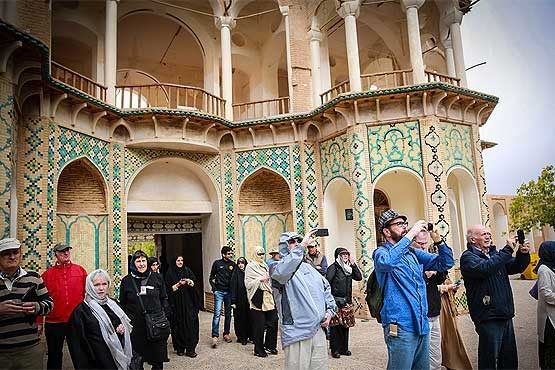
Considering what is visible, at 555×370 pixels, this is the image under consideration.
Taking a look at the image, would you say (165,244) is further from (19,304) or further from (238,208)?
(19,304)

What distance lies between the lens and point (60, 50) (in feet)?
44.8

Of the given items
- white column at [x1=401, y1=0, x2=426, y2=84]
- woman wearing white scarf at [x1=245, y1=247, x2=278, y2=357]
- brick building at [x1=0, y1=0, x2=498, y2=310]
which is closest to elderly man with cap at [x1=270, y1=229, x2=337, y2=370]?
woman wearing white scarf at [x1=245, y1=247, x2=278, y2=357]

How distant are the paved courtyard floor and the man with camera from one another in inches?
68.4

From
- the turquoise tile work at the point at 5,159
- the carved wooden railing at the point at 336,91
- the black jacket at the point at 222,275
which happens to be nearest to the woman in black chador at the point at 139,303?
the turquoise tile work at the point at 5,159

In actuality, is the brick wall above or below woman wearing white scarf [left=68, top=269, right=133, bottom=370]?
above

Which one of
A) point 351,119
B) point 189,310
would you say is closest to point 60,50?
point 351,119

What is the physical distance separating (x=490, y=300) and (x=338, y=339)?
124 inches

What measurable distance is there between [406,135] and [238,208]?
512 cm

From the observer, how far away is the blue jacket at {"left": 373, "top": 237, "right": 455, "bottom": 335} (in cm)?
332

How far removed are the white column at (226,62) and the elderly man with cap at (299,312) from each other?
915cm

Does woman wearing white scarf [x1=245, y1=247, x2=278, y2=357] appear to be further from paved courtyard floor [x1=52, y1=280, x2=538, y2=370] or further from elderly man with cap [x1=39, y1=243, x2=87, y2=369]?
elderly man with cap [x1=39, y1=243, x2=87, y2=369]

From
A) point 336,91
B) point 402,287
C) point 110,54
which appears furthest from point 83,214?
point 402,287

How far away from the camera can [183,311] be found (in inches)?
291

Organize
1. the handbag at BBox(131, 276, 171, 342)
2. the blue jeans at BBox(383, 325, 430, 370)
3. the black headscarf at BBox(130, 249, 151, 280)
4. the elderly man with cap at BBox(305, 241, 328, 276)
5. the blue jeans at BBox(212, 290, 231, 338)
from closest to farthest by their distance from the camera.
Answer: the blue jeans at BBox(383, 325, 430, 370), the handbag at BBox(131, 276, 171, 342), the black headscarf at BBox(130, 249, 151, 280), the elderly man with cap at BBox(305, 241, 328, 276), the blue jeans at BBox(212, 290, 231, 338)
